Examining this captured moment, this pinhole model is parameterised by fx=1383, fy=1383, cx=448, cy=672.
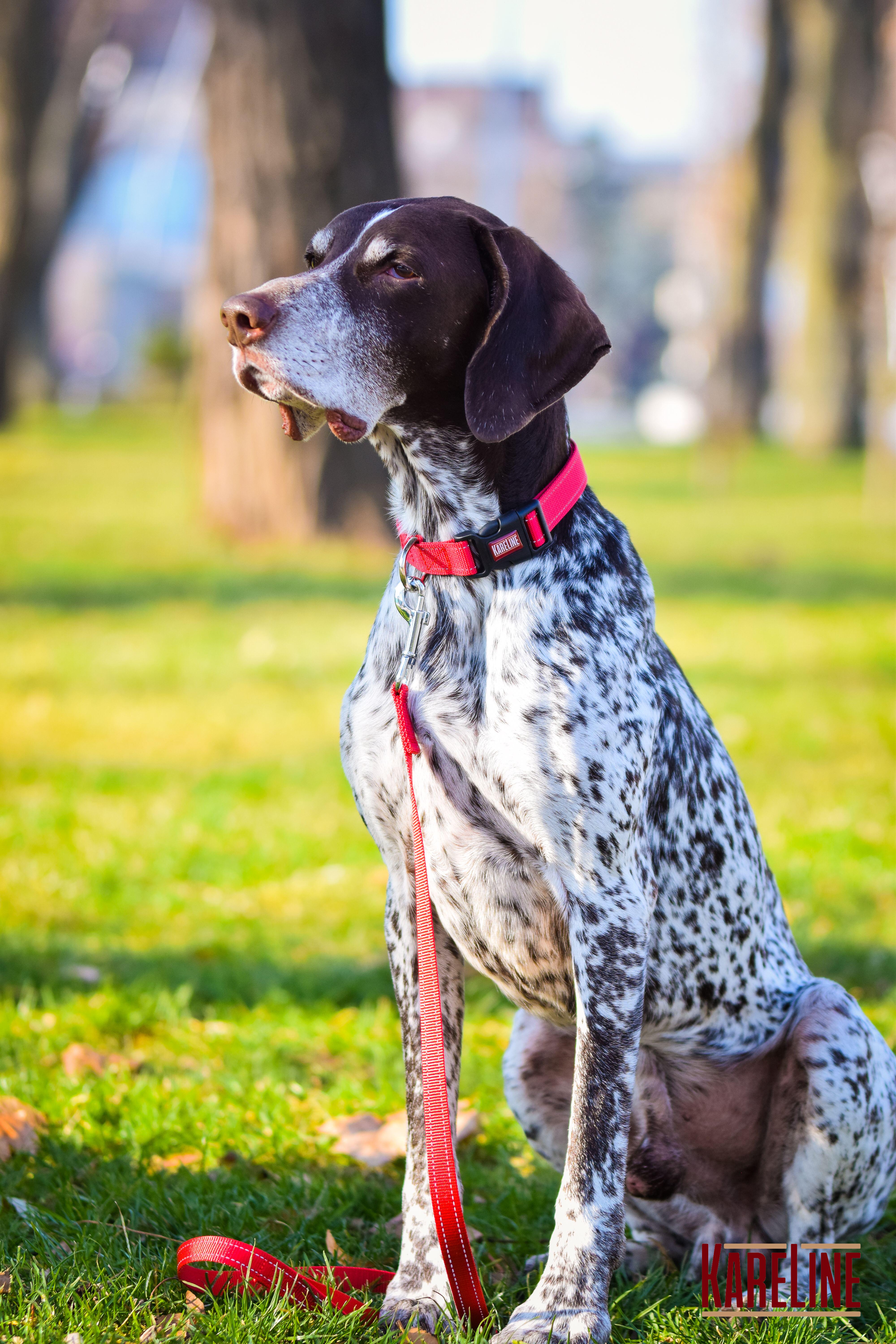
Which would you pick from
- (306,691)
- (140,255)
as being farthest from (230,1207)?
(140,255)

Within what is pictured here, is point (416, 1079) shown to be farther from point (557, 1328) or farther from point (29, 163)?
point (29, 163)

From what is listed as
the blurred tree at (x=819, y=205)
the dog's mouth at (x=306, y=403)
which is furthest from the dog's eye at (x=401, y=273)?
the blurred tree at (x=819, y=205)

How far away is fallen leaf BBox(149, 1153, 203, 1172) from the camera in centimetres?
306

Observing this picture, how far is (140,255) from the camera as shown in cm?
5431

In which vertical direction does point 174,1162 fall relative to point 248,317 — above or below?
below

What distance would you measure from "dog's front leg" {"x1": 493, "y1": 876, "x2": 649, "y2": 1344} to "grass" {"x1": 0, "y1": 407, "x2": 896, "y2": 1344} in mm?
190

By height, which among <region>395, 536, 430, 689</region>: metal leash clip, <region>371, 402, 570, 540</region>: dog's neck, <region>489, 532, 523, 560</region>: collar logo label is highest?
<region>371, 402, 570, 540</region>: dog's neck

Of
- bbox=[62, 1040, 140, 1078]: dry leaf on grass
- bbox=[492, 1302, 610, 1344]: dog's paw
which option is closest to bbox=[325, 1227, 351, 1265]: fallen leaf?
bbox=[492, 1302, 610, 1344]: dog's paw

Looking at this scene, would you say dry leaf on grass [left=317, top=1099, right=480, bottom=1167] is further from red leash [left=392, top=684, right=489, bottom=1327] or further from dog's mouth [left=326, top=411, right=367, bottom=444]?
dog's mouth [left=326, top=411, right=367, bottom=444]

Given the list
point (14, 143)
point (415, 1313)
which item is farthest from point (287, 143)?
point (14, 143)

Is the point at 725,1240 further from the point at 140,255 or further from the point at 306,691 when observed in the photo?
the point at 140,255

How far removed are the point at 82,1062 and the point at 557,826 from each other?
1.75 m

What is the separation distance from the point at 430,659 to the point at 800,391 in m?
21.5

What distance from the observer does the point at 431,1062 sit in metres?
2.50
